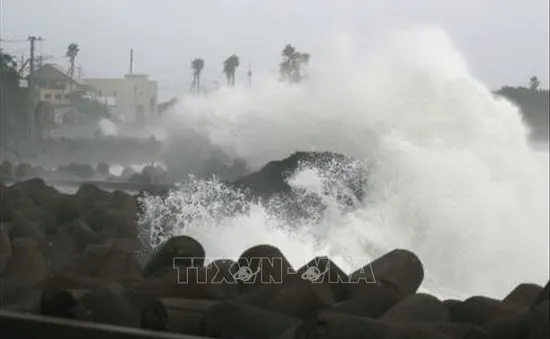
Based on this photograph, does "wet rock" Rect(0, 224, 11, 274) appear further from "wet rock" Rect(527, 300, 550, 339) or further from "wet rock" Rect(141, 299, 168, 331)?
"wet rock" Rect(527, 300, 550, 339)

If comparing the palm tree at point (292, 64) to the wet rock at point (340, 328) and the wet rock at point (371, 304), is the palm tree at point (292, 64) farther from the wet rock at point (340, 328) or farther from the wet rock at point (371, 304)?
the wet rock at point (340, 328)

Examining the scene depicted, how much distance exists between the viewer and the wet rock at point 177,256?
16.5ft

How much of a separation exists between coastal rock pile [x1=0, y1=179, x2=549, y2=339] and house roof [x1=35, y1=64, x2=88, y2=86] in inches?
102

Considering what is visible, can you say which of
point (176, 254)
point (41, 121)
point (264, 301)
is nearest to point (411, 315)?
point (264, 301)

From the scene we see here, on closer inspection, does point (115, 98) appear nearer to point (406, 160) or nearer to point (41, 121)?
point (41, 121)

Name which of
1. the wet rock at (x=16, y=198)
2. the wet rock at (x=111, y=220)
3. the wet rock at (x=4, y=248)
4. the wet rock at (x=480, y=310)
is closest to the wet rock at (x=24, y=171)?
the wet rock at (x=16, y=198)

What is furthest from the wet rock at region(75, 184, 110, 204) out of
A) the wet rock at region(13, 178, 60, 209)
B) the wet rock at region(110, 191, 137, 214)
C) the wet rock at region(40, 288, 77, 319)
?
the wet rock at region(40, 288, 77, 319)


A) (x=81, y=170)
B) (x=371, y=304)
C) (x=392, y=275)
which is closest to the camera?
(x=371, y=304)

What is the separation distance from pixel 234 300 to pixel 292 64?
11.6ft

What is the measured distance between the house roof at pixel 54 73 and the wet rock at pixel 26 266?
105 inches

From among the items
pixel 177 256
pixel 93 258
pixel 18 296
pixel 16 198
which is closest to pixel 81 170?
pixel 16 198

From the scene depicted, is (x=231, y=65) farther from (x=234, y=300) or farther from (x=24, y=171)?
(x=234, y=300)

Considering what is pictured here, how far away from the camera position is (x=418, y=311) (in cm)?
407

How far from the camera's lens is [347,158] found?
7.30 metres
